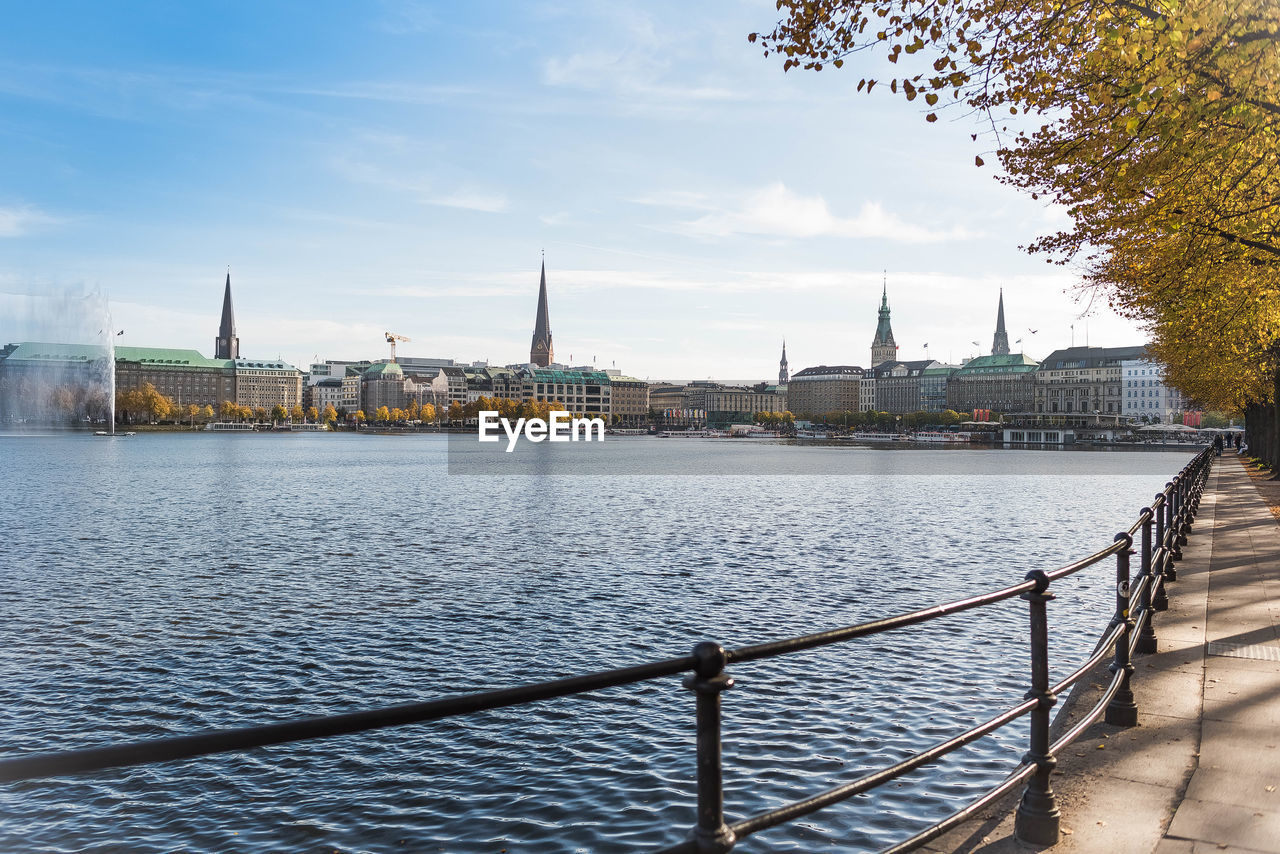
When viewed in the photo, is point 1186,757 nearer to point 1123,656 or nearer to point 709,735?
point 1123,656

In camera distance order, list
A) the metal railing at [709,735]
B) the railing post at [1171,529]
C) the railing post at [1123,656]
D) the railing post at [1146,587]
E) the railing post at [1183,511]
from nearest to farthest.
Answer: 1. the metal railing at [709,735]
2. the railing post at [1123,656]
3. the railing post at [1146,587]
4. the railing post at [1171,529]
5. the railing post at [1183,511]

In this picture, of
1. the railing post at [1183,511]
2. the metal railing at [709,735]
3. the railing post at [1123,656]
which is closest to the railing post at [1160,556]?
the railing post at [1123,656]

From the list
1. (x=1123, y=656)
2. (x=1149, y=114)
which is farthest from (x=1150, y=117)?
(x=1123, y=656)

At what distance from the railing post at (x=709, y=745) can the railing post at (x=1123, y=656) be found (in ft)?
17.6

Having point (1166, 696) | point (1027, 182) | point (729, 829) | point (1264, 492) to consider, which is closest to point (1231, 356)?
point (1264, 492)

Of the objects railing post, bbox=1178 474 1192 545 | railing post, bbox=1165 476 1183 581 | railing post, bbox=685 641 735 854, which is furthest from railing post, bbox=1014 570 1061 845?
railing post, bbox=1178 474 1192 545

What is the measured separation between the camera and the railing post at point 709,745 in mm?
3380

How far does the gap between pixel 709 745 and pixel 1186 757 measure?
5568mm

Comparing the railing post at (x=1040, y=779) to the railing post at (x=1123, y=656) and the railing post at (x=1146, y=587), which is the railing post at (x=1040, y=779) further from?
the railing post at (x=1146, y=587)

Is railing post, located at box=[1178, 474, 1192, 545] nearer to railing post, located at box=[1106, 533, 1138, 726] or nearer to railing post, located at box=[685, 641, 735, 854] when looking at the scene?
railing post, located at box=[1106, 533, 1138, 726]

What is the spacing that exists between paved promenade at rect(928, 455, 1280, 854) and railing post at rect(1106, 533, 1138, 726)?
0.44 ft

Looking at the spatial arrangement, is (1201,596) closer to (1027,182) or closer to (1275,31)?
(1275,31)

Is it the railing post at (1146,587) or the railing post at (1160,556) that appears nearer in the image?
the railing post at (1146,587)

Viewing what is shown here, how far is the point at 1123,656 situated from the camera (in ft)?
25.9
